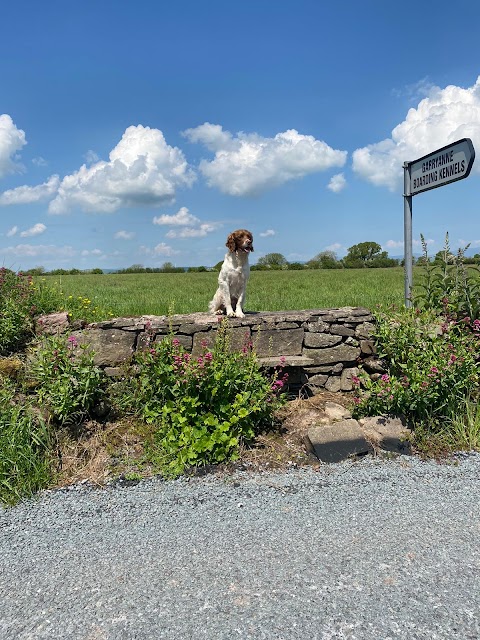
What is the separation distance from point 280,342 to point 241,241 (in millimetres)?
1345

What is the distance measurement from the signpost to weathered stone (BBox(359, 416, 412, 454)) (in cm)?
193

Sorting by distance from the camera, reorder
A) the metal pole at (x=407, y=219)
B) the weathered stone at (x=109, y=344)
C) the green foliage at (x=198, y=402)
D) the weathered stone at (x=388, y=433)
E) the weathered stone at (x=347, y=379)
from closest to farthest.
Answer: the green foliage at (x=198, y=402), the weathered stone at (x=388, y=433), the weathered stone at (x=109, y=344), the weathered stone at (x=347, y=379), the metal pole at (x=407, y=219)

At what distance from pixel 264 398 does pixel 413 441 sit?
1568mm

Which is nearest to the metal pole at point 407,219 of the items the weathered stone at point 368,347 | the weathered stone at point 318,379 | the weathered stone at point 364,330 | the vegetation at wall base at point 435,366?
the vegetation at wall base at point 435,366

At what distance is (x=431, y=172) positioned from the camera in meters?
5.60

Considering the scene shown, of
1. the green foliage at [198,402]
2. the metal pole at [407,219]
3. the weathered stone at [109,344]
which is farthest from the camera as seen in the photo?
the metal pole at [407,219]

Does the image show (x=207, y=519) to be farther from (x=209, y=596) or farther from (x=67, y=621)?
(x=67, y=621)

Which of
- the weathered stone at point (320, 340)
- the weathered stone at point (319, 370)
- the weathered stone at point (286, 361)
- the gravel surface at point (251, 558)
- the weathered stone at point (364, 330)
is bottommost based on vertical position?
the gravel surface at point (251, 558)

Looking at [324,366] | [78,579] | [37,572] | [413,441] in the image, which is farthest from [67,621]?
[324,366]

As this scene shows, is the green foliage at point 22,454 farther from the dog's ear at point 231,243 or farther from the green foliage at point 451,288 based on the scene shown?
the green foliage at point 451,288

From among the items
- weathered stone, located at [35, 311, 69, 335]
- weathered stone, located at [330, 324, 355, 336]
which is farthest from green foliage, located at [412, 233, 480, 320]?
weathered stone, located at [35, 311, 69, 335]

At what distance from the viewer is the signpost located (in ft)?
16.7

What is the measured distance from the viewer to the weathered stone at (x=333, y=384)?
5.86m

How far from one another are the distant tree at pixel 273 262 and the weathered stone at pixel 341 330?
116 ft
